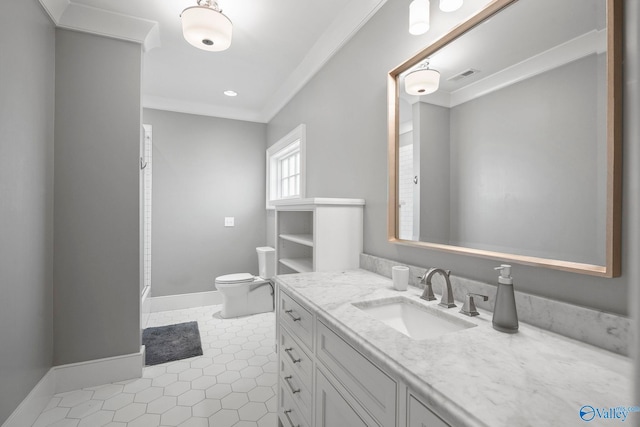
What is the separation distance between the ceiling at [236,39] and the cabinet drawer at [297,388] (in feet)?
6.79

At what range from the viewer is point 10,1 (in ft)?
5.09

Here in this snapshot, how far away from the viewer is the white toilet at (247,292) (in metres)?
3.35

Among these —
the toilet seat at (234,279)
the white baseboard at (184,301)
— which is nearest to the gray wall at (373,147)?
the toilet seat at (234,279)

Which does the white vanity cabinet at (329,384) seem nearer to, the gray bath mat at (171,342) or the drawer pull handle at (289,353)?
the drawer pull handle at (289,353)

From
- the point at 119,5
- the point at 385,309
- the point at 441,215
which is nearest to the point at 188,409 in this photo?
the point at 385,309

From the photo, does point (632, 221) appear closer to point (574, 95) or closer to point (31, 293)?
point (574, 95)

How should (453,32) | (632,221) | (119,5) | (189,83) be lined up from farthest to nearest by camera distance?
(189,83) → (119,5) → (453,32) → (632,221)

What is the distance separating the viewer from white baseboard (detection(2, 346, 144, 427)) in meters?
1.84

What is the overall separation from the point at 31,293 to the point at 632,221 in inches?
99.8

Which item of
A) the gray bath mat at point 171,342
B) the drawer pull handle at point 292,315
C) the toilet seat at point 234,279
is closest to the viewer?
the drawer pull handle at point 292,315

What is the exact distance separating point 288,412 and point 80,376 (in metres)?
1.62

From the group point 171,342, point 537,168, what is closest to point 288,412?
point 537,168

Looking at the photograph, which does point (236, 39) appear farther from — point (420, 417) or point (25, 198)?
point (420, 417)

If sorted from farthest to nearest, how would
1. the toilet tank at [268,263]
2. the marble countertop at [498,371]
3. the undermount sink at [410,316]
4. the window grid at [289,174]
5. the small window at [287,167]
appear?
the toilet tank at [268,263] < the window grid at [289,174] < the small window at [287,167] < the undermount sink at [410,316] < the marble countertop at [498,371]
